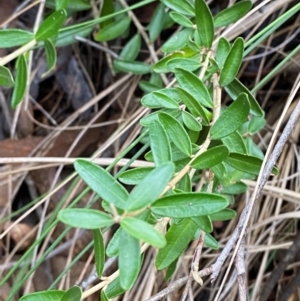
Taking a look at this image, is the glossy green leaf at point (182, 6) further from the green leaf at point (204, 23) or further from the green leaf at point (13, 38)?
the green leaf at point (13, 38)

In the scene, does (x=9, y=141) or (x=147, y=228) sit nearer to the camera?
(x=147, y=228)

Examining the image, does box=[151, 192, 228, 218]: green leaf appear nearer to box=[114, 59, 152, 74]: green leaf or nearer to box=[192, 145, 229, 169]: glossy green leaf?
box=[192, 145, 229, 169]: glossy green leaf

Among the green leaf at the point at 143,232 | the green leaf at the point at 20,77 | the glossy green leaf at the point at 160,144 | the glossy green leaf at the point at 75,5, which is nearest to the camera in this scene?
the green leaf at the point at 143,232

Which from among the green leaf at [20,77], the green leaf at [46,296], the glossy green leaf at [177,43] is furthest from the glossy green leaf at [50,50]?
the green leaf at [46,296]

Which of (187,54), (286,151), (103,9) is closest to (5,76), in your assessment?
(187,54)

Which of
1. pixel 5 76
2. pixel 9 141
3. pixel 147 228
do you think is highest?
pixel 5 76

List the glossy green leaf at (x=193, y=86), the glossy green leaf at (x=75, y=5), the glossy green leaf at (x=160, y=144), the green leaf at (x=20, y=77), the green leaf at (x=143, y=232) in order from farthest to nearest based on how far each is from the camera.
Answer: the glossy green leaf at (x=75, y=5)
the green leaf at (x=20, y=77)
the glossy green leaf at (x=193, y=86)
the glossy green leaf at (x=160, y=144)
the green leaf at (x=143, y=232)

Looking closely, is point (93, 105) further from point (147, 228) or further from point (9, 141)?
point (147, 228)
